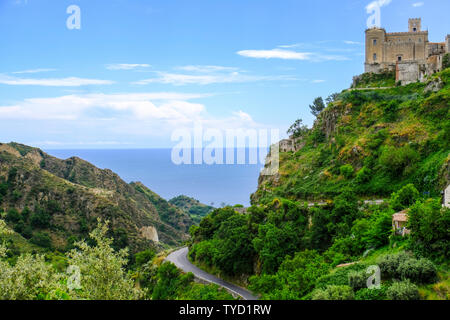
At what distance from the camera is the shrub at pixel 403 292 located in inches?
582

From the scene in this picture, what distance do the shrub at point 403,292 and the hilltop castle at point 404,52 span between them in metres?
33.4

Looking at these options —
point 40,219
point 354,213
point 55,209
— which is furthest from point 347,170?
point 55,209

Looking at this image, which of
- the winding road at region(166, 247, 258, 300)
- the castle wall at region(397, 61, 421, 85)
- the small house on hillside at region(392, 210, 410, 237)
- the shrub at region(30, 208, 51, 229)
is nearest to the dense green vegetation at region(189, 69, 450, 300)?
the small house on hillside at region(392, 210, 410, 237)

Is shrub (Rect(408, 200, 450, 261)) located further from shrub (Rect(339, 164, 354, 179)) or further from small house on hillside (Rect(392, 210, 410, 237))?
shrub (Rect(339, 164, 354, 179))

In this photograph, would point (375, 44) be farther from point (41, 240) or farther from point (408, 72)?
point (41, 240)

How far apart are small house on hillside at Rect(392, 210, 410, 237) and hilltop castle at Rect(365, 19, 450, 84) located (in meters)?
25.2

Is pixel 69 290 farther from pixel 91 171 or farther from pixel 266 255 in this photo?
pixel 91 171

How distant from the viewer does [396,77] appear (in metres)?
44.5

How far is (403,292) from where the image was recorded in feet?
48.6

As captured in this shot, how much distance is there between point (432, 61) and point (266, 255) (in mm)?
28360

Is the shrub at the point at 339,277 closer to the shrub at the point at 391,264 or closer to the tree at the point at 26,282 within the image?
the shrub at the point at 391,264

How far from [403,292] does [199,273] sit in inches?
922

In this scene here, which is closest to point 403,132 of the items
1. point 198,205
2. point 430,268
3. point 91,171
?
point 430,268

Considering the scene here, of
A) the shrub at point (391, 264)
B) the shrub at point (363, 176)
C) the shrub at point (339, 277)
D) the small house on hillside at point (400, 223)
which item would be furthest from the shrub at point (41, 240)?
the shrub at point (391, 264)
